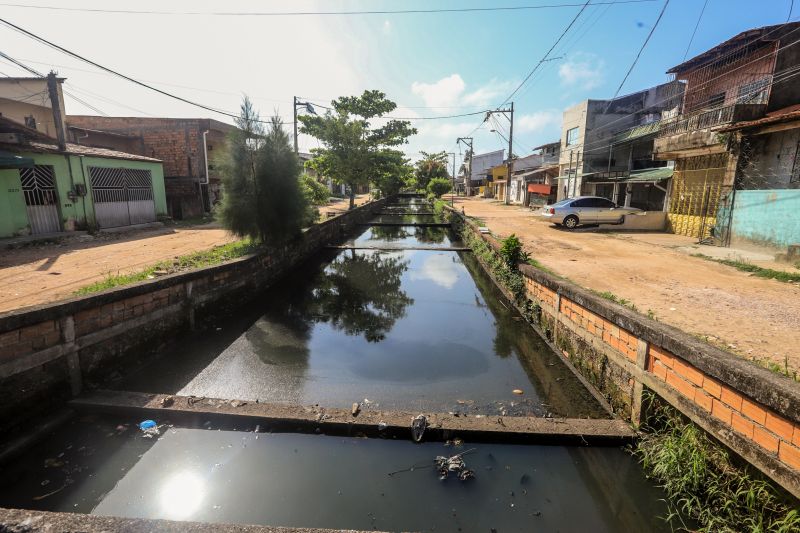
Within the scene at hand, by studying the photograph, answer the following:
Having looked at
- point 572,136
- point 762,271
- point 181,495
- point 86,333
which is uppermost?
point 572,136

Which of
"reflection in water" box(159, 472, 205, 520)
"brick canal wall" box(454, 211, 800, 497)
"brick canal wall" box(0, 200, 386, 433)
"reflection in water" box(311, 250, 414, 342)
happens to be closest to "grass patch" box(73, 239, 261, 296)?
"brick canal wall" box(0, 200, 386, 433)

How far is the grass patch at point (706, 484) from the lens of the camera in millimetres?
2529

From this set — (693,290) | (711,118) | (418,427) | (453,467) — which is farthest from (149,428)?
(711,118)

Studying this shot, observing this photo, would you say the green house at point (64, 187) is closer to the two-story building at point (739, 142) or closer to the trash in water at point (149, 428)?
the trash in water at point (149, 428)

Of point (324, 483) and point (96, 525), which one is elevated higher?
point (96, 525)

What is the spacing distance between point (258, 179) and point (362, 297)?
400 cm

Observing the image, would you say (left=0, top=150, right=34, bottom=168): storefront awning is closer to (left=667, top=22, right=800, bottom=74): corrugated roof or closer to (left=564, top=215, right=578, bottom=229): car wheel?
(left=564, top=215, right=578, bottom=229): car wheel

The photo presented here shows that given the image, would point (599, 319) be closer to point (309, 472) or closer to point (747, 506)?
point (747, 506)

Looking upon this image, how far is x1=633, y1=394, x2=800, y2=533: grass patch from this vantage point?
2529 mm

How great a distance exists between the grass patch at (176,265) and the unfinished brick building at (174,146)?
1209 centimetres

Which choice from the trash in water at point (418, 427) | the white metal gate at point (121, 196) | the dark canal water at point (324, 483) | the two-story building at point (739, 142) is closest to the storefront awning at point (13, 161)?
the white metal gate at point (121, 196)

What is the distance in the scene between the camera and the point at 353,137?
2275 cm

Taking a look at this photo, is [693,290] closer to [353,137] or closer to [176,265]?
[176,265]

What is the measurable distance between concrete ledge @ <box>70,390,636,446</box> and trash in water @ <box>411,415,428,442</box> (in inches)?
1.8
